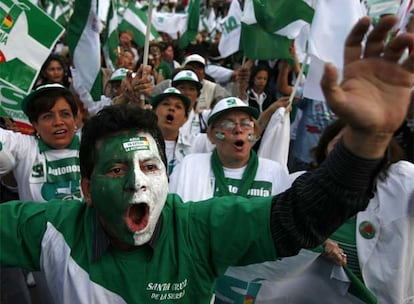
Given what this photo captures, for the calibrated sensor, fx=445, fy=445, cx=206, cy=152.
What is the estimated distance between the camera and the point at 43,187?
2746mm

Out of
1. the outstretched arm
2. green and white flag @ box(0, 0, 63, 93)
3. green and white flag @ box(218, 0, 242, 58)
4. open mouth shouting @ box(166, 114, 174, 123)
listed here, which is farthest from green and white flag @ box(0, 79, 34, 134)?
green and white flag @ box(218, 0, 242, 58)

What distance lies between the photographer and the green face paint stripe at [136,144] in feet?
5.08

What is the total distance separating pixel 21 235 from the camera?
62.1 inches

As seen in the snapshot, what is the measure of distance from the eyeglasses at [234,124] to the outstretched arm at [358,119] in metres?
1.75

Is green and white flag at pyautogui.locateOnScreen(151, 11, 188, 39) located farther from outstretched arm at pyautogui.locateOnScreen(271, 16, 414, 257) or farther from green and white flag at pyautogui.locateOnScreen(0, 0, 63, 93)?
outstretched arm at pyautogui.locateOnScreen(271, 16, 414, 257)

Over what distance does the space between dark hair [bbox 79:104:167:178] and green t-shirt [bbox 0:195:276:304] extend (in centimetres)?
19

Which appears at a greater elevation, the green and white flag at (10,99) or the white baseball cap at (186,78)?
the white baseball cap at (186,78)

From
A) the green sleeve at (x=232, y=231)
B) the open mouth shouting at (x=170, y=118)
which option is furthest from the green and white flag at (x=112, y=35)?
the green sleeve at (x=232, y=231)

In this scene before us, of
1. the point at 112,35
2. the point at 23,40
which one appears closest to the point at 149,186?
the point at 23,40

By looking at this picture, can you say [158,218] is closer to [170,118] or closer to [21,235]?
[21,235]

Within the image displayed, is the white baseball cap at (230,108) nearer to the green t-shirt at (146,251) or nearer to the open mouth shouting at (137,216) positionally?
the green t-shirt at (146,251)

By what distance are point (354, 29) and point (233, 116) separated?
1.88m

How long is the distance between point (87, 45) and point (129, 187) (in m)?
2.94

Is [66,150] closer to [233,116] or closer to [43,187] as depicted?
[43,187]
